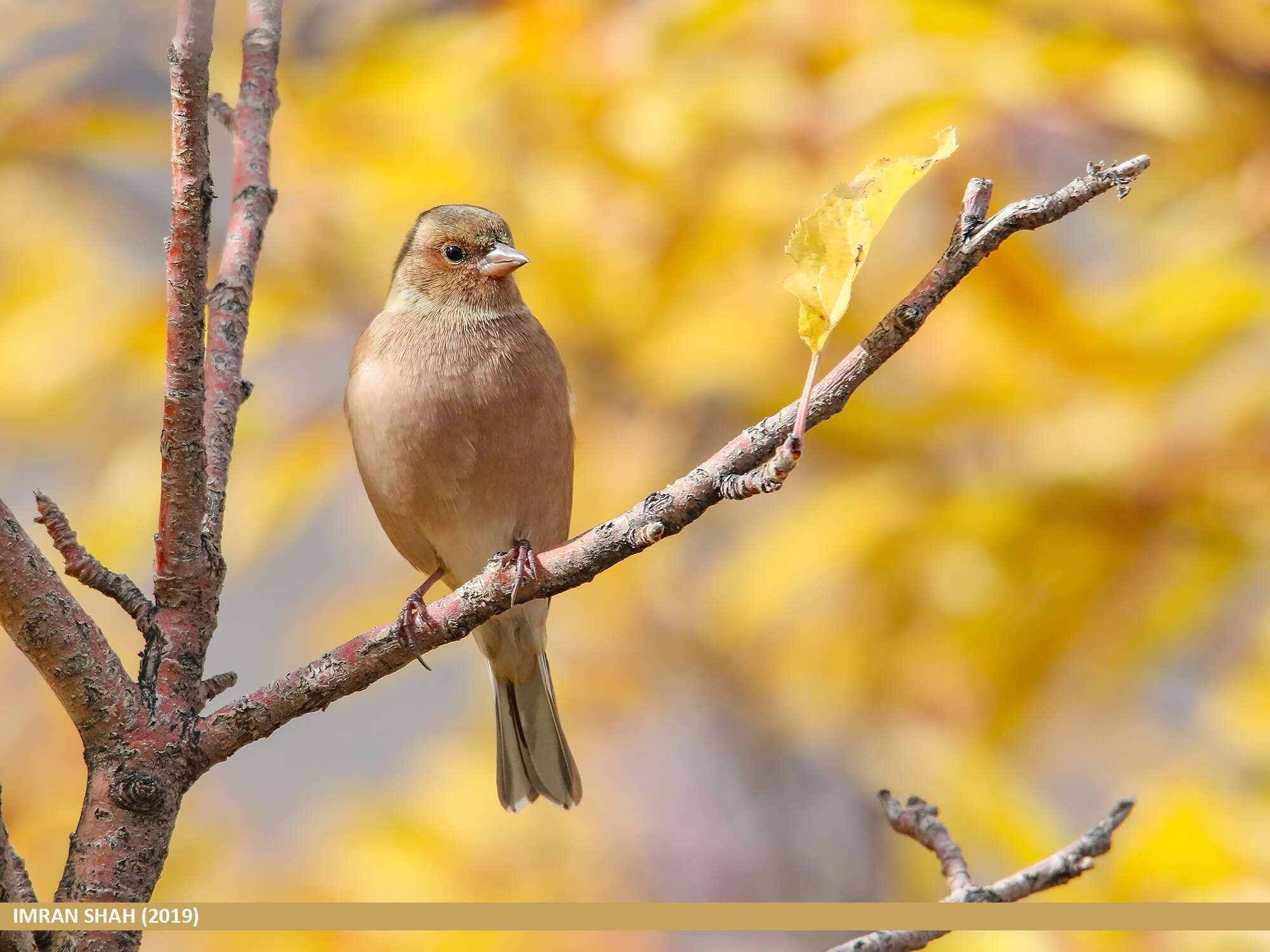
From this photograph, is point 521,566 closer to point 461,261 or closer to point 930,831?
point 930,831

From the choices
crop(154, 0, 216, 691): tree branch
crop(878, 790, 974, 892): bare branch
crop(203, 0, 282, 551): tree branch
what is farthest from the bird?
crop(878, 790, 974, 892): bare branch

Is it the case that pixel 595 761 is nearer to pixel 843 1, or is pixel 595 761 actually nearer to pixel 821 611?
pixel 821 611

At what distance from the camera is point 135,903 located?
55.2 inches

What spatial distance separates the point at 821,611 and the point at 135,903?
226 cm

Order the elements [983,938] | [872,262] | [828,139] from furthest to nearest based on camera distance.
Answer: [872,262] → [828,139] → [983,938]

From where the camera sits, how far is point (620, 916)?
1.52 m

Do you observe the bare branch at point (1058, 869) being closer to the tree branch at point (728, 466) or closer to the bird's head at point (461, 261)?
the tree branch at point (728, 466)

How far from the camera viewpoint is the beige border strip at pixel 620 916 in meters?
1.42

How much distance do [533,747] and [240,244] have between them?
1.46 m

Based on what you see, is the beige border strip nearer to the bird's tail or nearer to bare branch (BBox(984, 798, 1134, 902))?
bare branch (BBox(984, 798, 1134, 902))

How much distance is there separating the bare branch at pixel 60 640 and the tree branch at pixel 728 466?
0.37ft

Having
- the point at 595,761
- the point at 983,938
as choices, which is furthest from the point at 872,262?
the point at 595,761

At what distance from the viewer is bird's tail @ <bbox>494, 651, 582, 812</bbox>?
2.83 meters

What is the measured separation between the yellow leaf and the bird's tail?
179 cm
